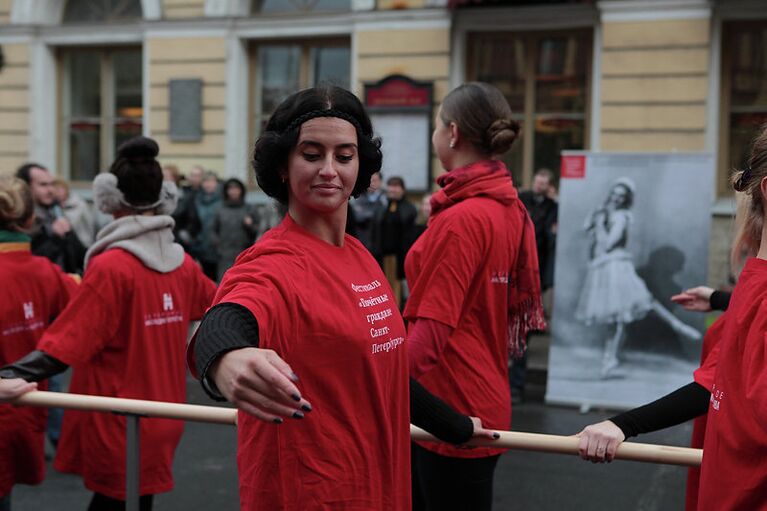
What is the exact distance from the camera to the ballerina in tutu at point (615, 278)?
8227 millimetres

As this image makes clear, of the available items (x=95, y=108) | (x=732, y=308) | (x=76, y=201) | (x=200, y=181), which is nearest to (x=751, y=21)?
(x=200, y=181)

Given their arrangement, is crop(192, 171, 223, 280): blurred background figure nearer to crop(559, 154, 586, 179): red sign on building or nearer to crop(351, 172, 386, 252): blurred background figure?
crop(351, 172, 386, 252): blurred background figure

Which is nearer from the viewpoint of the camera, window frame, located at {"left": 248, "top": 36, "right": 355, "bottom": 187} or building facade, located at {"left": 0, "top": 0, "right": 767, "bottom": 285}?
building facade, located at {"left": 0, "top": 0, "right": 767, "bottom": 285}

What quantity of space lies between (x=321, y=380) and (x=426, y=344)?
3.48 ft

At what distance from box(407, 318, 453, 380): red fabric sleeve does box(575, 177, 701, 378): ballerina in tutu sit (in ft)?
17.8

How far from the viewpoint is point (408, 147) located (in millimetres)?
13469

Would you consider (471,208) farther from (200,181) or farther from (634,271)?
(200,181)

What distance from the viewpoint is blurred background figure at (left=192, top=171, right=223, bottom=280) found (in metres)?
11.9

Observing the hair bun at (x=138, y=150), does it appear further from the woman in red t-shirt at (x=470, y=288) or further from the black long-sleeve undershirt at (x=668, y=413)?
the black long-sleeve undershirt at (x=668, y=413)

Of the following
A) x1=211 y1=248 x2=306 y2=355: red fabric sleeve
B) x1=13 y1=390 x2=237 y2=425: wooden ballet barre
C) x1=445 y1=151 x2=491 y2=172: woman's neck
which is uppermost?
x1=445 y1=151 x2=491 y2=172: woman's neck

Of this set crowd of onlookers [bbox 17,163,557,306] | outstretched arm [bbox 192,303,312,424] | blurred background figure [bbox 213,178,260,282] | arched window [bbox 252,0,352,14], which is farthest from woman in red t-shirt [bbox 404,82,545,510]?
arched window [bbox 252,0,352,14]

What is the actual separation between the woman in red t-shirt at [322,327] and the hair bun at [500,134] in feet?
3.63

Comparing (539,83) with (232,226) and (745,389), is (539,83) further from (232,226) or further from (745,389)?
(745,389)

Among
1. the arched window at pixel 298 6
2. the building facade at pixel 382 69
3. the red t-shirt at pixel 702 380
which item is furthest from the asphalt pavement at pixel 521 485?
the arched window at pixel 298 6
